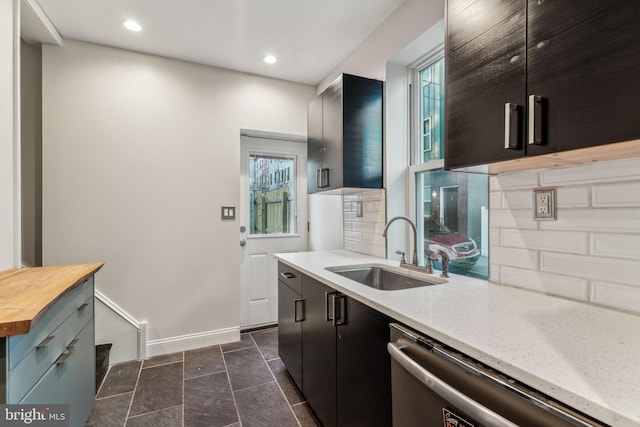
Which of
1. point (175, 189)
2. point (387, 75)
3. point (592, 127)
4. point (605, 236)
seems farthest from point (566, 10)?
point (175, 189)

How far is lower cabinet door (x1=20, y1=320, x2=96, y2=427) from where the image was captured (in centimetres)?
111

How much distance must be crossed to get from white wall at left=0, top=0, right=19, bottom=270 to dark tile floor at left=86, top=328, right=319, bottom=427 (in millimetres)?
1083

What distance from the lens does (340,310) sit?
138 cm

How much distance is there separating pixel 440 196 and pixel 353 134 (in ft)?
2.42

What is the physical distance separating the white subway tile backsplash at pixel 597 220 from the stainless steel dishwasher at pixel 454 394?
707mm

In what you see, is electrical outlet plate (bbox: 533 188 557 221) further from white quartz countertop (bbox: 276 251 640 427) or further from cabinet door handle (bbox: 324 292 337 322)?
cabinet door handle (bbox: 324 292 337 322)

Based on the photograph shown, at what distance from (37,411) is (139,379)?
1.26 m

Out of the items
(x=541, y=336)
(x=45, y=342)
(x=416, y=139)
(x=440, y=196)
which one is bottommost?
(x=45, y=342)

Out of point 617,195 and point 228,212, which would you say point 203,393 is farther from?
point 617,195

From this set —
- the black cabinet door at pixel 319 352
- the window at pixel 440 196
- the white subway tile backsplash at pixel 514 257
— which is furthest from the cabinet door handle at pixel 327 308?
the white subway tile backsplash at pixel 514 257

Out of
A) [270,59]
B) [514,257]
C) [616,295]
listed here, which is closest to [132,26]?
[270,59]

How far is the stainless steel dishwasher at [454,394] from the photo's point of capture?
23.6 inches

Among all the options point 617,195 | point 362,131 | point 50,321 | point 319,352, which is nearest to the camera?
point 617,195

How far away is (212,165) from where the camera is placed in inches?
107
